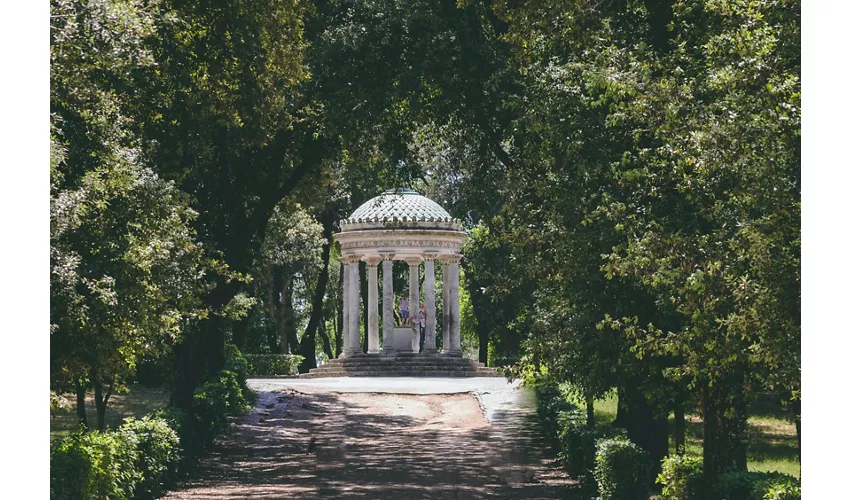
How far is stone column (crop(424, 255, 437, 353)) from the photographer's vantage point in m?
47.5

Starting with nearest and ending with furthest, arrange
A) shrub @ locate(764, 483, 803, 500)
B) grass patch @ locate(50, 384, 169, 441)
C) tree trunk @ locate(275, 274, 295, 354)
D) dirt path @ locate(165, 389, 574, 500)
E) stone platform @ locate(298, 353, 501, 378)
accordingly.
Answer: shrub @ locate(764, 483, 803, 500) → dirt path @ locate(165, 389, 574, 500) → grass patch @ locate(50, 384, 169, 441) → stone platform @ locate(298, 353, 501, 378) → tree trunk @ locate(275, 274, 295, 354)

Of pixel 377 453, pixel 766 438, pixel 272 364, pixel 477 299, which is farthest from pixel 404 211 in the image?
pixel 766 438

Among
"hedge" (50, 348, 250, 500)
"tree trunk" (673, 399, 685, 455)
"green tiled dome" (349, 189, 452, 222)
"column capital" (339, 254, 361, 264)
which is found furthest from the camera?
"column capital" (339, 254, 361, 264)

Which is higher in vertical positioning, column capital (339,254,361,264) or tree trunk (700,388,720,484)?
column capital (339,254,361,264)

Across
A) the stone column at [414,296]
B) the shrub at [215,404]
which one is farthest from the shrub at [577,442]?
the stone column at [414,296]

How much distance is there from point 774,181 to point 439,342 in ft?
200

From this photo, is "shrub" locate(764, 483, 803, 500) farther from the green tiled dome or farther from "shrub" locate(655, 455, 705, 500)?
the green tiled dome

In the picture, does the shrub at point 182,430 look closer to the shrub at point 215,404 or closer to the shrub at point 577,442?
the shrub at point 215,404

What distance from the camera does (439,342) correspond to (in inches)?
2790

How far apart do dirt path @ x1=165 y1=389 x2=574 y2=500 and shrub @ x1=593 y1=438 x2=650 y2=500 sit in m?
2.50

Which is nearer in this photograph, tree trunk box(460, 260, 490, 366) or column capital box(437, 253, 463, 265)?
column capital box(437, 253, 463, 265)

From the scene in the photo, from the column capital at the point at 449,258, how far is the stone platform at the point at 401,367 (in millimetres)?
4147

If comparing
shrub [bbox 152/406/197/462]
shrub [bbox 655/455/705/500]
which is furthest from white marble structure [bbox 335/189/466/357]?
shrub [bbox 655/455/705/500]

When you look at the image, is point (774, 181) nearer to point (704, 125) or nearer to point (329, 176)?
point (704, 125)
